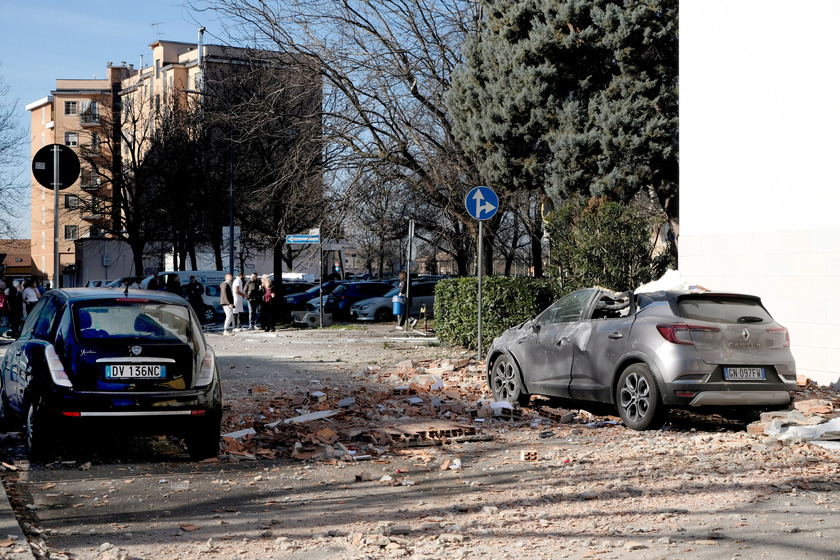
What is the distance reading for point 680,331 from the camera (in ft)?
30.7

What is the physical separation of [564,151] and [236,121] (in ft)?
25.8

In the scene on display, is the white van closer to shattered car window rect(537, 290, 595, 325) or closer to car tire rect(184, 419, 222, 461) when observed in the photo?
shattered car window rect(537, 290, 595, 325)

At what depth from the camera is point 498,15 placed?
71.2ft

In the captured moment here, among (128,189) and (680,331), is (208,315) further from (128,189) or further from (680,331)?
(680,331)

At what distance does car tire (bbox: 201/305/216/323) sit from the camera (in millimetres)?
33812

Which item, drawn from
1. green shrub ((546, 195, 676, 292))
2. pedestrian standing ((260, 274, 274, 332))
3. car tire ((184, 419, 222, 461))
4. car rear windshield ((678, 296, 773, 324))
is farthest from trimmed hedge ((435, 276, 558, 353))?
pedestrian standing ((260, 274, 274, 332))

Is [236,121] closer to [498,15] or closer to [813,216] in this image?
[498,15]

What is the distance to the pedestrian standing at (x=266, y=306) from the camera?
27328mm

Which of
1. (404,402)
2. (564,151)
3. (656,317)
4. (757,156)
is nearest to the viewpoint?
(656,317)

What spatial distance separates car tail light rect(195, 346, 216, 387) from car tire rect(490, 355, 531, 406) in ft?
14.6

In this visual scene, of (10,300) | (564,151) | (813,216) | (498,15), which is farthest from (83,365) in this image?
(10,300)

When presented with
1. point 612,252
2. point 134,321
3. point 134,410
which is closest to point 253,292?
point 612,252

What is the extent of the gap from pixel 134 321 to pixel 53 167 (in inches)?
157

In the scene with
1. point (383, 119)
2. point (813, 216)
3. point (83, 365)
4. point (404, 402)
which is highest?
point (383, 119)
